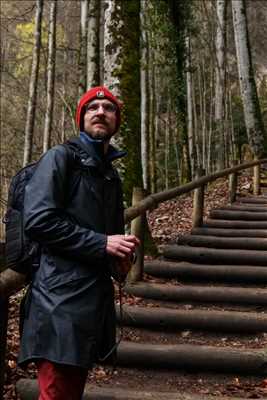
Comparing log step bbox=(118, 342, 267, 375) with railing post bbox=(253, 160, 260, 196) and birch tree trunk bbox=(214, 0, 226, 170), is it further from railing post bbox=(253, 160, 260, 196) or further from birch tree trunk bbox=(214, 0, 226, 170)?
birch tree trunk bbox=(214, 0, 226, 170)

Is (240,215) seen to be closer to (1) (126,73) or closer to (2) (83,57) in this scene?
(1) (126,73)

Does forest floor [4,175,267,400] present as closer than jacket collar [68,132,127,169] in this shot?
No

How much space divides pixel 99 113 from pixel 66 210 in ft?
2.00

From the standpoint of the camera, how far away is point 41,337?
2.70 meters

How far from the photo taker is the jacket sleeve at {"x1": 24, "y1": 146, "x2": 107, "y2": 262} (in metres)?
2.73

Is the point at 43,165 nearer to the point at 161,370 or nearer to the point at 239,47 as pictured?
the point at 161,370

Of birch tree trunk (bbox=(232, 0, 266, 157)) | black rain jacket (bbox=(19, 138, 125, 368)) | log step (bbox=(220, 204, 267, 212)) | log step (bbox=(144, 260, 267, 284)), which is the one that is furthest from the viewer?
birch tree trunk (bbox=(232, 0, 266, 157))

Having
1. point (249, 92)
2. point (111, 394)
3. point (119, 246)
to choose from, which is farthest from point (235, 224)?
point (249, 92)

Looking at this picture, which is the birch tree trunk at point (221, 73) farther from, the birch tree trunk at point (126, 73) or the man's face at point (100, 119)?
the man's face at point (100, 119)

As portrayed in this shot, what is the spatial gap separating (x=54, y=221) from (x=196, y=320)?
11.4 feet

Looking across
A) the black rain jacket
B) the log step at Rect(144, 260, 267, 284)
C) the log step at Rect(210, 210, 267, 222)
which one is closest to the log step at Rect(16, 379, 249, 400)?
the black rain jacket

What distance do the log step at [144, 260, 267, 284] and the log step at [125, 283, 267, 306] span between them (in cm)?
50

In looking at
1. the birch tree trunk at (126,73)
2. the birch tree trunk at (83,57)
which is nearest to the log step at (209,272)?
the birch tree trunk at (126,73)

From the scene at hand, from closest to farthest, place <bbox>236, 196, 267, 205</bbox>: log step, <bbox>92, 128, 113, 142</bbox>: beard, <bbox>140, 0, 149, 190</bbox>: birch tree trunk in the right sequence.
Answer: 1. <bbox>92, 128, 113, 142</bbox>: beard
2. <bbox>236, 196, 267, 205</bbox>: log step
3. <bbox>140, 0, 149, 190</bbox>: birch tree trunk
